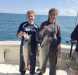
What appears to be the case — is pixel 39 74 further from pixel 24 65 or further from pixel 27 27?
pixel 27 27

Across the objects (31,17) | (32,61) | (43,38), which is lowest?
(32,61)

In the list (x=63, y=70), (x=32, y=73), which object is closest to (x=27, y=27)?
(x=32, y=73)

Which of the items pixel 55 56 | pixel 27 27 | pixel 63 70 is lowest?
pixel 63 70

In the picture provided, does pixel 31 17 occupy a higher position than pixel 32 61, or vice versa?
pixel 31 17

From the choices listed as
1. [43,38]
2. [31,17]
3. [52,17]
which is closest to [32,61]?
[43,38]

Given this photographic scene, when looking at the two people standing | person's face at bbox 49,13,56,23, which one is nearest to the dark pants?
the two people standing

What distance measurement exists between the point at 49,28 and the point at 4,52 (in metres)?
2.04

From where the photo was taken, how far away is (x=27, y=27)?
628cm

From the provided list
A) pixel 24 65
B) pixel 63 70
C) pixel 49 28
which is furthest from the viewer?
pixel 63 70

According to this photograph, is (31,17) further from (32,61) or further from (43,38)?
(32,61)

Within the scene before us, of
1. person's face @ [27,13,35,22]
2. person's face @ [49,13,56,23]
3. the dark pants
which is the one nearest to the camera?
person's face @ [49,13,56,23]

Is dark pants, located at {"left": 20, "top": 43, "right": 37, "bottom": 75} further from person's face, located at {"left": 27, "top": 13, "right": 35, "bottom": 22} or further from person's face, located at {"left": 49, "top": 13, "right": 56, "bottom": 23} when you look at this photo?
person's face, located at {"left": 49, "top": 13, "right": 56, "bottom": 23}

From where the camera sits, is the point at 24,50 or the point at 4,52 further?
the point at 4,52

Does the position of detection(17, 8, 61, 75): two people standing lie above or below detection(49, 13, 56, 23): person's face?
below
